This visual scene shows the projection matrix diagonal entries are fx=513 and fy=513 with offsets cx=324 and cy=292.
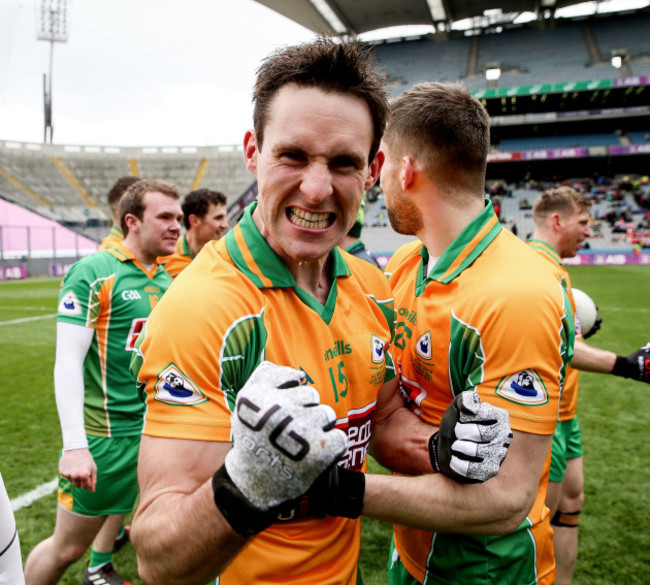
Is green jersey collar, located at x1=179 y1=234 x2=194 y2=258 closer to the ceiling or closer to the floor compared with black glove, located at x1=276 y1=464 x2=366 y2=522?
closer to the ceiling

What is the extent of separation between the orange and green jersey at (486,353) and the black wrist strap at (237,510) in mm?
935

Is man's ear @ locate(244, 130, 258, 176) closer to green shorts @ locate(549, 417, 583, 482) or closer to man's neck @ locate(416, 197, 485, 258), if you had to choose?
man's neck @ locate(416, 197, 485, 258)

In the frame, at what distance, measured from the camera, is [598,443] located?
5570 mm

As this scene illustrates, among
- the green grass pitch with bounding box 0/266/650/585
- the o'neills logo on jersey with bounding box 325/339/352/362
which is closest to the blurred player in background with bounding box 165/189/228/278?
the green grass pitch with bounding box 0/266/650/585

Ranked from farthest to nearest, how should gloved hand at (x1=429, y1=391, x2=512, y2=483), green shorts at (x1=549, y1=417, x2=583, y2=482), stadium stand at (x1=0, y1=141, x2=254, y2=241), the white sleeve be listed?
stadium stand at (x1=0, y1=141, x2=254, y2=241) → green shorts at (x1=549, y1=417, x2=583, y2=482) → the white sleeve → gloved hand at (x1=429, y1=391, x2=512, y2=483)

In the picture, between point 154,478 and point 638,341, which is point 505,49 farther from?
point 154,478

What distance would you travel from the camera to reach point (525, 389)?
1.66 metres

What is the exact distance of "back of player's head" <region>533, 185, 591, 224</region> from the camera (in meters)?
4.15

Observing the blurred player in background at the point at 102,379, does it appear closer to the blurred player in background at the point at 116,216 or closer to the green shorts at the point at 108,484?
the green shorts at the point at 108,484

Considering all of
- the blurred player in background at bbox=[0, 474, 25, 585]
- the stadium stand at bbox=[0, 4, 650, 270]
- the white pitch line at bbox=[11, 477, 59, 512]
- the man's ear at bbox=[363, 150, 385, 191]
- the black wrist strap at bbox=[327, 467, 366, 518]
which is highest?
the stadium stand at bbox=[0, 4, 650, 270]

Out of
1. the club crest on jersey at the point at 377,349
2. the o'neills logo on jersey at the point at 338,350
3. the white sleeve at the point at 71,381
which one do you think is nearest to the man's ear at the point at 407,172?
the club crest on jersey at the point at 377,349

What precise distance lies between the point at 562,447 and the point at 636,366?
0.68m

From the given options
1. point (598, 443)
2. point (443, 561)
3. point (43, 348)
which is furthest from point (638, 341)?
point (43, 348)

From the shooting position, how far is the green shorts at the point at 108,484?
3088 mm
